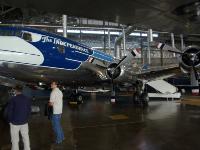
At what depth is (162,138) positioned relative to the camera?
7691mm

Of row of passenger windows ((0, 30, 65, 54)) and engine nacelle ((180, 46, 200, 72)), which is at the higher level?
row of passenger windows ((0, 30, 65, 54))

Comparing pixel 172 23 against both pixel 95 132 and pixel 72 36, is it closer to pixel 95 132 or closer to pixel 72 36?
pixel 95 132

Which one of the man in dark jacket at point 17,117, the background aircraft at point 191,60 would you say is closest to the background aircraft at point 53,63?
the background aircraft at point 191,60

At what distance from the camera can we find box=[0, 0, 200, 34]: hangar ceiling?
3.34m

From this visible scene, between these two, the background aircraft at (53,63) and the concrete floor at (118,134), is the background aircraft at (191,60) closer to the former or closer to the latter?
the concrete floor at (118,134)

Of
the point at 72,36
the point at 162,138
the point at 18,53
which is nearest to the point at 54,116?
the point at 162,138

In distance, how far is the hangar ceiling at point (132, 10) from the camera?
3340 mm

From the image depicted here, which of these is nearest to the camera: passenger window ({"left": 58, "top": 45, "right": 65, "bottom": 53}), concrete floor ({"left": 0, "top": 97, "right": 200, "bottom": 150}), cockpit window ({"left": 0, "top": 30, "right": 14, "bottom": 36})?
concrete floor ({"left": 0, "top": 97, "right": 200, "bottom": 150})

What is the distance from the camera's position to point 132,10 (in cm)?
392

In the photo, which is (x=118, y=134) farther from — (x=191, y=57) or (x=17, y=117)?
(x=191, y=57)

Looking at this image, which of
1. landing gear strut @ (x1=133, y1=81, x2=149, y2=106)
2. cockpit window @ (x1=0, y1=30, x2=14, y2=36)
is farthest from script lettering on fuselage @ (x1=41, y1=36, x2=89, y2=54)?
landing gear strut @ (x1=133, y1=81, x2=149, y2=106)

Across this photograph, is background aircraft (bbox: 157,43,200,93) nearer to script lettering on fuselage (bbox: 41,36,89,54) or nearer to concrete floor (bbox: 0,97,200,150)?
concrete floor (bbox: 0,97,200,150)

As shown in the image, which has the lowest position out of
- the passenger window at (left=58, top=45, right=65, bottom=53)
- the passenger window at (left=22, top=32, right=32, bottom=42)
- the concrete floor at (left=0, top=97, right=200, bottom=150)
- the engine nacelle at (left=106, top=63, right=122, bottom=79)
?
the concrete floor at (left=0, top=97, right=200, bottom=150)

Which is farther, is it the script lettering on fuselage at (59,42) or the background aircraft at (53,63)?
the script lettering on fuselage at (59,42)
